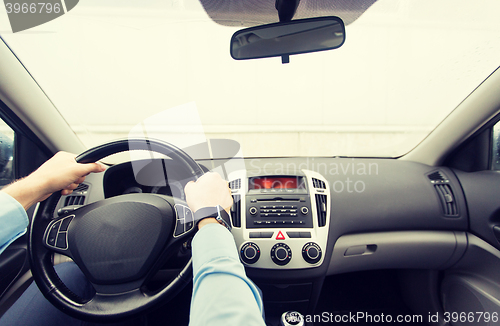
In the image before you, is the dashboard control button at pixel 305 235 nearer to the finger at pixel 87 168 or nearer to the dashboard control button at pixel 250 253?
the dashboard control button at pixel 250 253

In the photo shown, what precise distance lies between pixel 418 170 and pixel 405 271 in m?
0.97

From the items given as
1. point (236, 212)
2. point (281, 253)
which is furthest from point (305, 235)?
point (236, 212)

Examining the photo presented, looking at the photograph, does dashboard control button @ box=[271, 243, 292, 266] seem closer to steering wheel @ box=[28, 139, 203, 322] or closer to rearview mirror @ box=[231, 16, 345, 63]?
steering wheel @ box=[28, 139, 203, 322]

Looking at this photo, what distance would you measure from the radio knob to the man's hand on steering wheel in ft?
3.78

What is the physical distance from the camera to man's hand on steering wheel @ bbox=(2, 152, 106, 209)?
1003 mm

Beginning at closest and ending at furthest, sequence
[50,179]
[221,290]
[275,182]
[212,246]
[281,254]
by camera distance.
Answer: [221,290], [212,246], [50,179], [281,254], [275,182]

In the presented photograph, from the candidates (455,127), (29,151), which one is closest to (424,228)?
(455,127)

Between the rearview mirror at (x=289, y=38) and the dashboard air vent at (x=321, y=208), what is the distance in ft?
2.92

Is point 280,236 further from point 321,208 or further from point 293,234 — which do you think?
point 321,208

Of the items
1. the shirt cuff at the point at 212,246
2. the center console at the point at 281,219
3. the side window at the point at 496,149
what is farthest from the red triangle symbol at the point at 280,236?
the side window at the point at 496,149

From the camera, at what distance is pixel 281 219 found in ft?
4.92

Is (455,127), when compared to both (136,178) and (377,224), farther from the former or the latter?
(136,178)

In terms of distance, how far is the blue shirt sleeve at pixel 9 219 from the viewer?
2.80 ft

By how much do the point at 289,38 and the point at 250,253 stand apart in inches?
49.2
